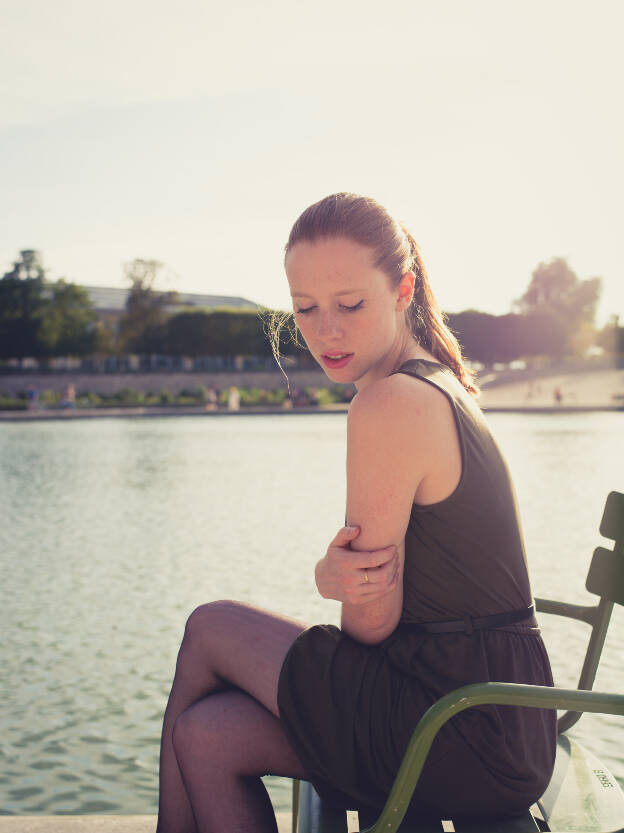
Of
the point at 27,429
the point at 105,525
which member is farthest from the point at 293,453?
the point at 27,429

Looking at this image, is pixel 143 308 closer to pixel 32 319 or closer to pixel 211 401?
pixel 32 319

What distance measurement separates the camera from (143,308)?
64812 mm

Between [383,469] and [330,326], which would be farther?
[330,326]

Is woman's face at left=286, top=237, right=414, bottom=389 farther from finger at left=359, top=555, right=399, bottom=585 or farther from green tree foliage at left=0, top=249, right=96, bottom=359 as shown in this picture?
green tree foliage at left=0, top=249, right=96, bottom=359

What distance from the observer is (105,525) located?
33.0ft

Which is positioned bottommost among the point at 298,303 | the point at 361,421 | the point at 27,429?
the point at 27,429

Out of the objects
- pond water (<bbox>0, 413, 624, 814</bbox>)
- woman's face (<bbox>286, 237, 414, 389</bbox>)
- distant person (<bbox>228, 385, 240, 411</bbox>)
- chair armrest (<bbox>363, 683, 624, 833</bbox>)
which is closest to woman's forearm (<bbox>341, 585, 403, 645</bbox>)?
chair armrest (<bbox>363, 683, 624, 833</bbox>)

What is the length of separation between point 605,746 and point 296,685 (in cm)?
292

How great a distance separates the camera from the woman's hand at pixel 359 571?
5.47 feet

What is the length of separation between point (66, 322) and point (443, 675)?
2536 inches

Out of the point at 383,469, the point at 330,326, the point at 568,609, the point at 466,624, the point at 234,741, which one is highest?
the point at 330,326

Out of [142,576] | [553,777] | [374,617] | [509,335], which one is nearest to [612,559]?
[553,777]

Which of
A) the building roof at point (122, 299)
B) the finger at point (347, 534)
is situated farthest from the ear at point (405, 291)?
the building roof at point (122, 299)

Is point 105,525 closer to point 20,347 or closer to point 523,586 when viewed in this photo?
point 523,586
